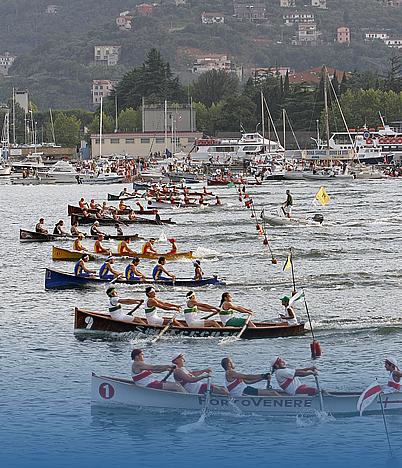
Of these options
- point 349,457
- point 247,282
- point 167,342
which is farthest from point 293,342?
point 247,282

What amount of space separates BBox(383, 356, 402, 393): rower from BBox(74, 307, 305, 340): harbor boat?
9884 mm

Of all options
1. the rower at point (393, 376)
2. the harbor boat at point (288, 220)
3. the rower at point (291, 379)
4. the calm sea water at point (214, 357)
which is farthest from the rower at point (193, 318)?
the harbor boat at point (288, 220)

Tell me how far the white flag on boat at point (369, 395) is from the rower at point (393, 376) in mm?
714

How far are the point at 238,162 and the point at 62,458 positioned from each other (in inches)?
6164

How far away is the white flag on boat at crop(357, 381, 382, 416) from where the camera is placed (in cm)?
3131

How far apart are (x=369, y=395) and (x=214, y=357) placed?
384 inches

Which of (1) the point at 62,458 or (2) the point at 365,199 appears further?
(2) the point at 365,199

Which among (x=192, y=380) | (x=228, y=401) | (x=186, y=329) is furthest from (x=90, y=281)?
(x=228, y=401)

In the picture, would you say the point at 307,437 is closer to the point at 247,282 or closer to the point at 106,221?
the point at 247,282

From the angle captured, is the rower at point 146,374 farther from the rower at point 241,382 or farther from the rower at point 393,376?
the rower at point 393,376

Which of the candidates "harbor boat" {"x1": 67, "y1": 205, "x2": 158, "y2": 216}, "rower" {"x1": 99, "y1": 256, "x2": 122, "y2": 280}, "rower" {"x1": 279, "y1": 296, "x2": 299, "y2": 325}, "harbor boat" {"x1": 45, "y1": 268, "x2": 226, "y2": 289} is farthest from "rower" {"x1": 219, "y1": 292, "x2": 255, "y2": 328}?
"harbor boat" {"x1": 67, "y1": 205, "x2": 158, "y2": 216}

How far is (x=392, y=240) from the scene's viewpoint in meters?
77.6

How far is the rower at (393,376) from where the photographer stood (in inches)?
1266

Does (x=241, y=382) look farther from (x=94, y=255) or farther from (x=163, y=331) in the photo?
(x=94, y=255)
